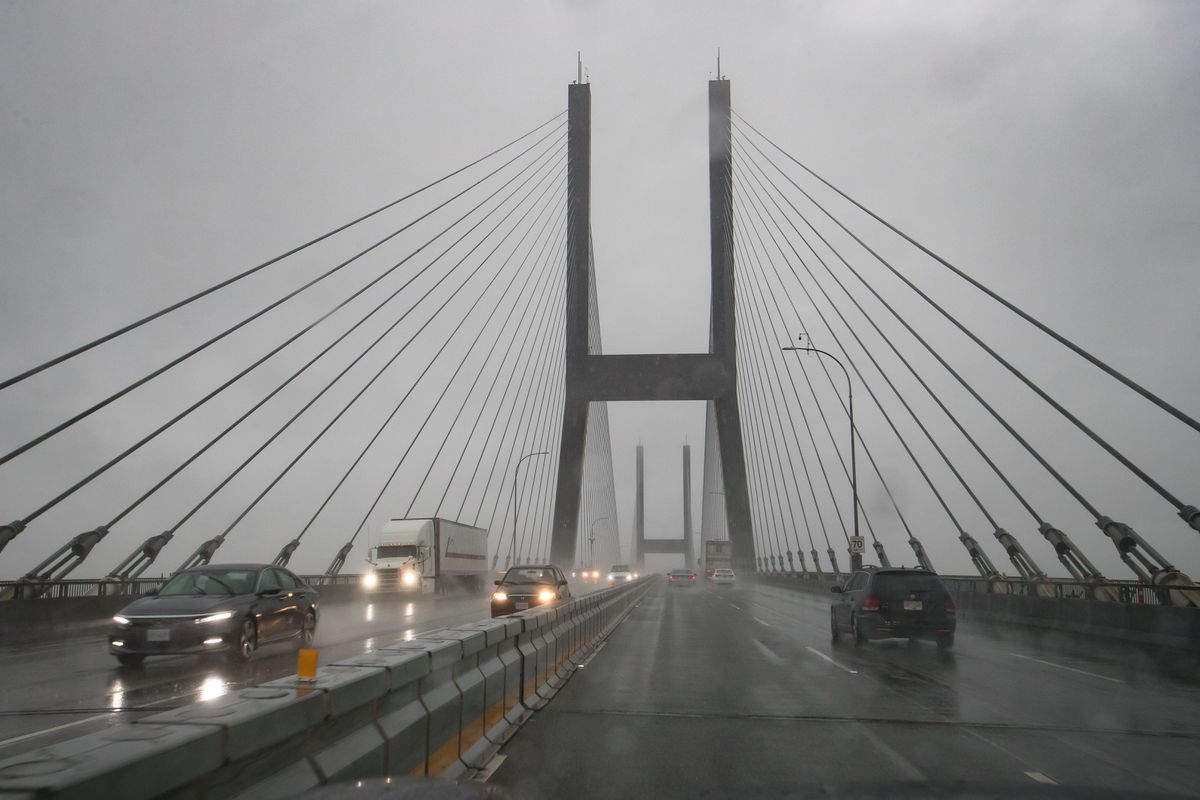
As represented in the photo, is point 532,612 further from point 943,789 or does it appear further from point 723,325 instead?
point 723,325

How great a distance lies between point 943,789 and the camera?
18.8 feet

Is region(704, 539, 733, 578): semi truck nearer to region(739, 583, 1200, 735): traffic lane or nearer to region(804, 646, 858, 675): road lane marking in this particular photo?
region(739, 583, 1200, 735): traffic lane

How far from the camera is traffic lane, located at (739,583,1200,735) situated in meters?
9.26

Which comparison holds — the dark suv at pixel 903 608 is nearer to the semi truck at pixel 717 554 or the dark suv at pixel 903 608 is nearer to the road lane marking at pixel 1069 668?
the road lane marking at pixel 1069 668

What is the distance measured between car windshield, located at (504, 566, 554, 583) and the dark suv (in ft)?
23.9

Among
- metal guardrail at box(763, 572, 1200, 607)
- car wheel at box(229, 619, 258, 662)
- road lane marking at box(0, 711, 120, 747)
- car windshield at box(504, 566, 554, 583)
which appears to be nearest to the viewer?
road lane marking at box(0, 711, 120, 747)

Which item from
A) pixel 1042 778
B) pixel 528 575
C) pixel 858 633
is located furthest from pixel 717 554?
pixel 1042 778

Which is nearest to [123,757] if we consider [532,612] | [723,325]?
[532,612]

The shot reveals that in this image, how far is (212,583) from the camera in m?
13.9

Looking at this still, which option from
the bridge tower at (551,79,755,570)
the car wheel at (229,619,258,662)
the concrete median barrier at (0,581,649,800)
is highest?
the bridge tower at (551,79,755,570)

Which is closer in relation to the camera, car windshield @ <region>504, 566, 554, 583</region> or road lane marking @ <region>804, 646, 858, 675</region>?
road lane marking @ <region>804, 646, 858, 675</region>

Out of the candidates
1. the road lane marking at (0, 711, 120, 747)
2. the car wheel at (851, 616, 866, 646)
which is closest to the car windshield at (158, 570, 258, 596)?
the road lane marking at (0, 711, 120, 747)

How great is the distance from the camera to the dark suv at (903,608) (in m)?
16.6

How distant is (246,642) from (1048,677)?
10.9 meters
